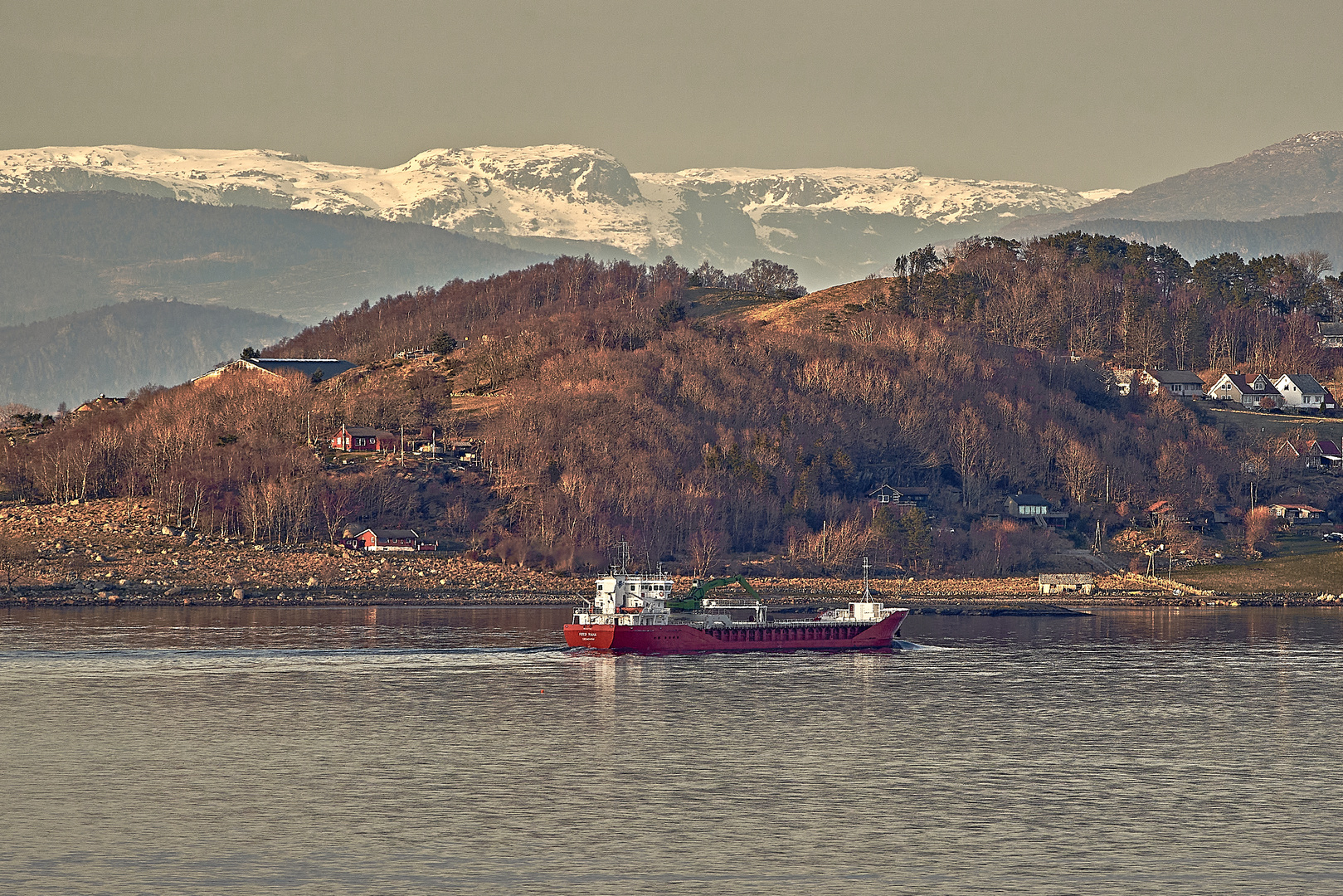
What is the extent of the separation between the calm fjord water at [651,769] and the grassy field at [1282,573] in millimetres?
56938

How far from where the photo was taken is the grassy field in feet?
542

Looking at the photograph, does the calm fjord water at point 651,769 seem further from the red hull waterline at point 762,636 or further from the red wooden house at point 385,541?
the red wooden house at point 385,541

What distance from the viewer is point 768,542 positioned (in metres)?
171

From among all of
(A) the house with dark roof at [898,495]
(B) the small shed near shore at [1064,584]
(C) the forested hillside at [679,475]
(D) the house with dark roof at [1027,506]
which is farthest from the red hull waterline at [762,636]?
(D) the house with dark roof at [1027,506]

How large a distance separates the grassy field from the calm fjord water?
187 feet

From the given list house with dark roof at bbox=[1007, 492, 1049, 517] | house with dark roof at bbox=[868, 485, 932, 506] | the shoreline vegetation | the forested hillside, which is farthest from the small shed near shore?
house with dark roof at bbox=[868, 485, 932, 506]

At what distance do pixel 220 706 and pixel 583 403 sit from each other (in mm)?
108317

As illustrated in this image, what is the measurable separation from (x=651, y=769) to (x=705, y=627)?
4992 cm

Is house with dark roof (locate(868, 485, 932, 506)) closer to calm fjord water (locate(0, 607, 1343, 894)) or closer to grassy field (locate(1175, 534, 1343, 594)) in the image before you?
grassy field (locate(1175, 534, 1343, 594))

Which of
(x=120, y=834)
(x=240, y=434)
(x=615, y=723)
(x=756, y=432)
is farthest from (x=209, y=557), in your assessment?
(x=120, y=834)

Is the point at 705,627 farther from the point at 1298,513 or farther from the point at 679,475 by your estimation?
the point at 1298,513

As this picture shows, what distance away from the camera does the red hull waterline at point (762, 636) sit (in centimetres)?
11306

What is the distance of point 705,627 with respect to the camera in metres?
116

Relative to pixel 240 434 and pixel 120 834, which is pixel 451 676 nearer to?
pixel 120 834
